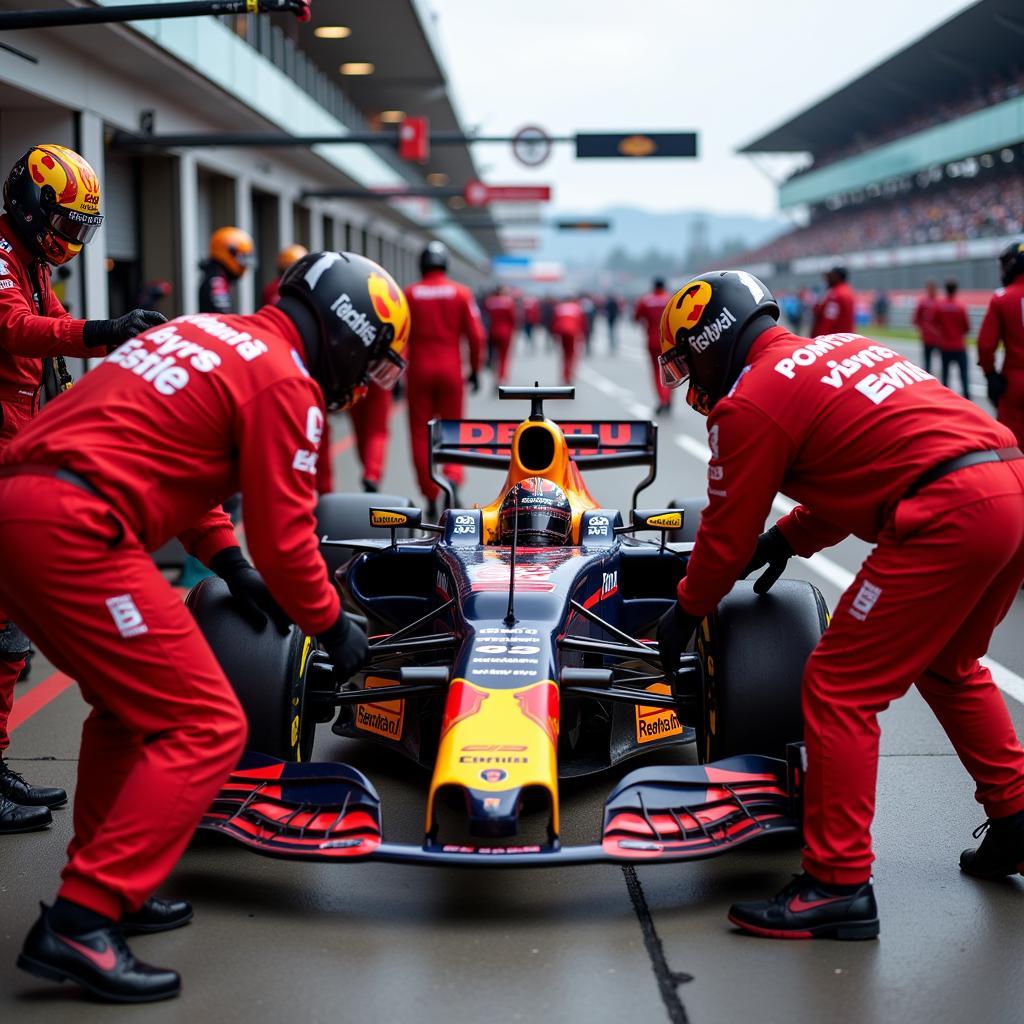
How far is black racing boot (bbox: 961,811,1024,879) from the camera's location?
13.0ft

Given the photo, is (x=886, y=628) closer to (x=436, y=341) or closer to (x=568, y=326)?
(x=436, y=341)

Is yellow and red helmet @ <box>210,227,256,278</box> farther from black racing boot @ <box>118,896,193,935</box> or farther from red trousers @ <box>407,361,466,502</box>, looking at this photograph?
black racing boot @ <box>118,896,193,935</box>

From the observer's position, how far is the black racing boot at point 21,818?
4.50 meters

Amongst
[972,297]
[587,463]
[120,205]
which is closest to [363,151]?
[120,205]

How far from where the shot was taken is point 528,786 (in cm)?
369

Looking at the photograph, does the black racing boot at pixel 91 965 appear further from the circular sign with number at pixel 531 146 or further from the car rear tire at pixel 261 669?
the circular sign with number at pixel 531 146

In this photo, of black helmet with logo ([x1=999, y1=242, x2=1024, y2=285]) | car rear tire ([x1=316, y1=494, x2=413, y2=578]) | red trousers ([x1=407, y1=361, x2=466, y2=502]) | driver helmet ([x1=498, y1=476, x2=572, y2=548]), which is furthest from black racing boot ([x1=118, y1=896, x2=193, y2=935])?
red trousers ([x1=407, y1=361, x2=466, y2=502])

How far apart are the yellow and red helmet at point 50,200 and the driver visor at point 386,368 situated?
6.09ft

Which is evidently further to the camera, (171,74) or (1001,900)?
(171,74)

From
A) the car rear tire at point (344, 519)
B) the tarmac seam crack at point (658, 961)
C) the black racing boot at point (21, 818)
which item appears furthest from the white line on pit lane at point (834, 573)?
the black racing boot at point (21, 818)

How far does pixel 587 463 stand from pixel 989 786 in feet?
11.0

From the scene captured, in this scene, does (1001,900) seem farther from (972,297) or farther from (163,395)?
(972,297)

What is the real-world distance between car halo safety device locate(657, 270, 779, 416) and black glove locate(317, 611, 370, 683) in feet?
4.24

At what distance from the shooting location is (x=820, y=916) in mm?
3648
